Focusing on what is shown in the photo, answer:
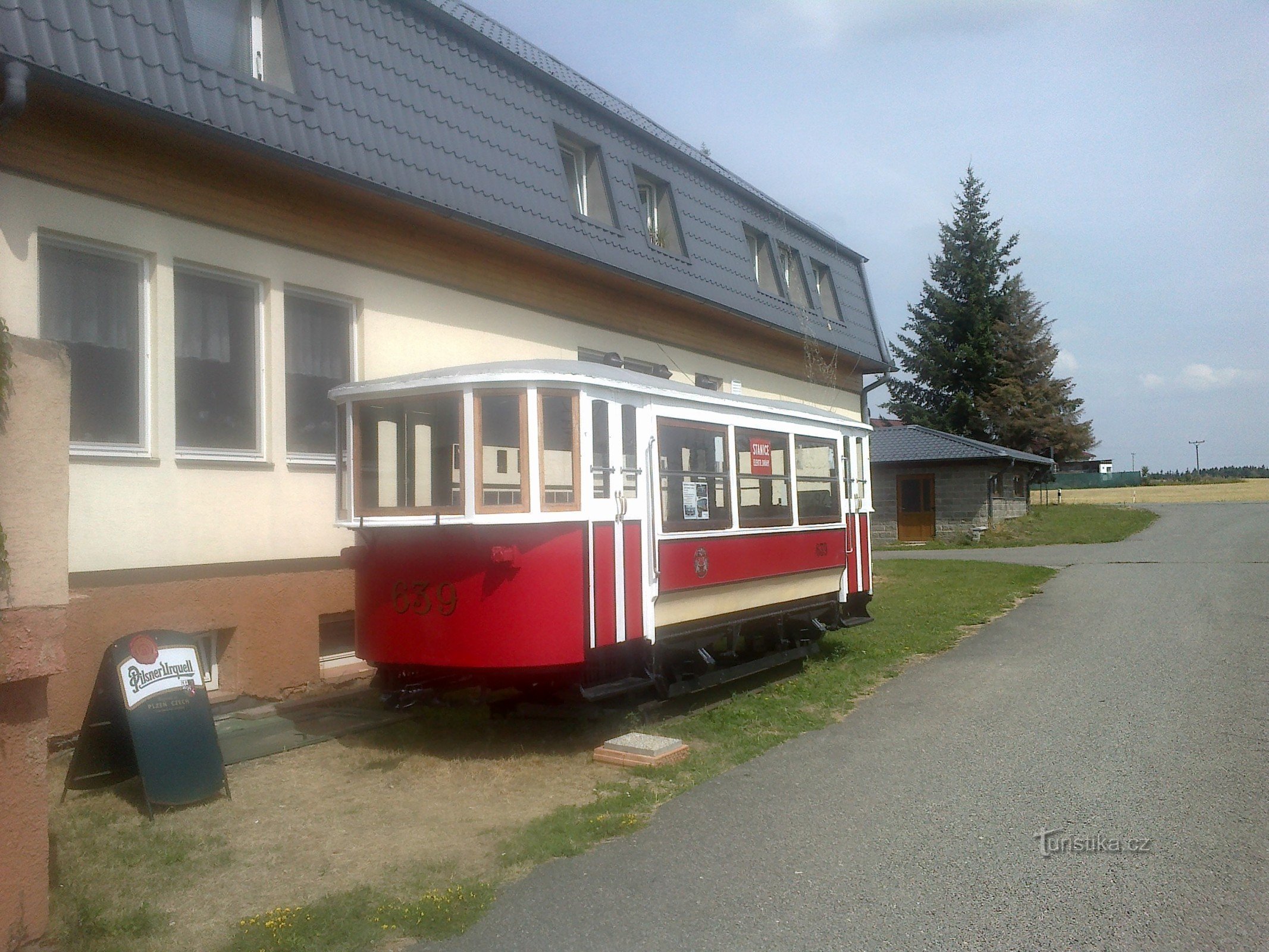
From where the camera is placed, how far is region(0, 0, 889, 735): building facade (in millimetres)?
6918

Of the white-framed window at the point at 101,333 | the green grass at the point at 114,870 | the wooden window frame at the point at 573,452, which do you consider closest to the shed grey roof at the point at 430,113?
the white-framed window at the point at 101,333

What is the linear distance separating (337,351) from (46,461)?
5350mm

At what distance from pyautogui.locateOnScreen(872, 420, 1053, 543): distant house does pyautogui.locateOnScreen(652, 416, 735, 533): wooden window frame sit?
76.4 ft

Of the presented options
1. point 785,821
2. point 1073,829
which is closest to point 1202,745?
point 1073,829

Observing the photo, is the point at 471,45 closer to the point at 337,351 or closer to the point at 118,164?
the point at 337,351

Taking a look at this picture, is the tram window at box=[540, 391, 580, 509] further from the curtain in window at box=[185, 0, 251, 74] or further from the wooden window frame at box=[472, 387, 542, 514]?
the curtain in window at box=[185, 0, 251, 74]

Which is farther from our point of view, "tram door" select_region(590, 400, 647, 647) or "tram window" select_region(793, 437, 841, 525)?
"tram window" select_region(793, 437, 841, 525)

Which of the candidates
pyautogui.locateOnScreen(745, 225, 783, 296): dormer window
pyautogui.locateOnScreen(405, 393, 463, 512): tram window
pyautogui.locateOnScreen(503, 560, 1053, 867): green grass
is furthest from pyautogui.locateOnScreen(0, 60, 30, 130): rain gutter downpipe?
pyautogui.locateOnScreen(745, 225, 783, 296): dormer window

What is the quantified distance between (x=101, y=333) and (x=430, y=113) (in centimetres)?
399

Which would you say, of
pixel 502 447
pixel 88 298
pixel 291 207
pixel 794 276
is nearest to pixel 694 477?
pixel 502 447

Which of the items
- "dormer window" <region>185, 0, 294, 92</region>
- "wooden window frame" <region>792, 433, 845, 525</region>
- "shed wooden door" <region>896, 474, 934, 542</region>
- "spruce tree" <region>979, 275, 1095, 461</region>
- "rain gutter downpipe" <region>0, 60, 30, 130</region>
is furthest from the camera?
"spruce tree" <region>979, 275, 1095, 461</region>

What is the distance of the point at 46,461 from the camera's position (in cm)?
386

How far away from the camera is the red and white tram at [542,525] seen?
6602 mm

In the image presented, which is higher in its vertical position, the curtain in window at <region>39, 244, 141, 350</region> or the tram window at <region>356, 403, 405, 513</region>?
the curtain in window at <region>39, 244, 141, 350</region>
